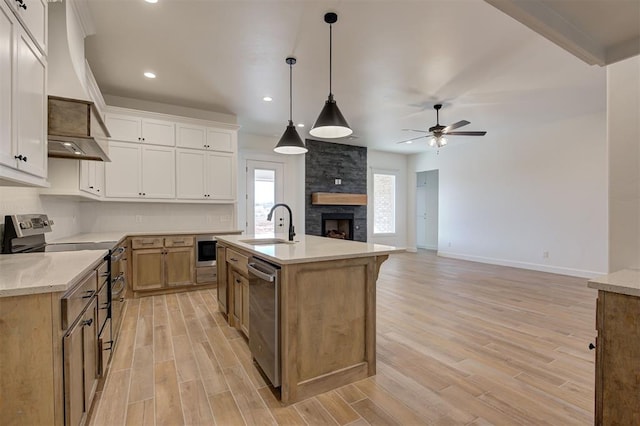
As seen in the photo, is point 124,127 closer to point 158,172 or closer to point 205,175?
point 158,172

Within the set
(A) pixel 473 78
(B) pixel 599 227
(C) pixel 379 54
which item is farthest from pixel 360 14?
(B) pixel 599 227

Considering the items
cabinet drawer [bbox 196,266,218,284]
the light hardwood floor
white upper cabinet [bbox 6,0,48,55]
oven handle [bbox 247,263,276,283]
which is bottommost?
the light hardwood floor

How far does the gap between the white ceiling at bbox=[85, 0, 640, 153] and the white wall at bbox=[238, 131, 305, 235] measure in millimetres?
1160

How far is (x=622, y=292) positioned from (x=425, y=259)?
638cm

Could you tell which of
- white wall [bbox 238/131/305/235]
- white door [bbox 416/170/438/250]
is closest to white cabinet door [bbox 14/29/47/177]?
white wall [bbox 238/131/305/235]

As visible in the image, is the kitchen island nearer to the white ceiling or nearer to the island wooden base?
the island wooden base

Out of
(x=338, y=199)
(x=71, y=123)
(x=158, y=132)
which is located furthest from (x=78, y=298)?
(x=338, y=199)

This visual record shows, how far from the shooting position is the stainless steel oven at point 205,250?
14.8 feet

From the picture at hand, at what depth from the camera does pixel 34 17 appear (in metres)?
1.74

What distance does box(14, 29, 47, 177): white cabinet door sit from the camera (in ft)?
5.17

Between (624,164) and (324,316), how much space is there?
185cm

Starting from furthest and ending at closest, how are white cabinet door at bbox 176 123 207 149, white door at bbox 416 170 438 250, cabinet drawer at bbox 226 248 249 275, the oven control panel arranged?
Answer: white door at bbox 416 170 438 250
white cabinet door at bbox 176 123 207 149
cabinet drawer at bbox 226 248 249 275
the oven control panel

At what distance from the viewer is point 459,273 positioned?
567 cm

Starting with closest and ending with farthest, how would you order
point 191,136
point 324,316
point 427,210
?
1. point 324,316
2. point 191,136
3. point 427,210
